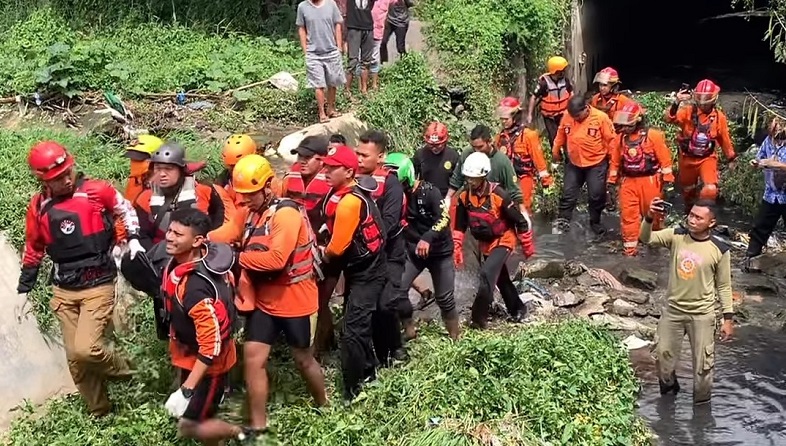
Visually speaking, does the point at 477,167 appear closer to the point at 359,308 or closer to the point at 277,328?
the point at 359,308

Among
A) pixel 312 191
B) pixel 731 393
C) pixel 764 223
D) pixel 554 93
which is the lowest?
pixel 731 393

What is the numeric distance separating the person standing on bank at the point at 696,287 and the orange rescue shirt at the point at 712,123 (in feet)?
12.7

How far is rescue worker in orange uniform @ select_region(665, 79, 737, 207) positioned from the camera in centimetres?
1038

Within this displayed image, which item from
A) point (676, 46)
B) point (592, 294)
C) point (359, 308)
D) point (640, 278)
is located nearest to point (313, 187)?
point (359, 308)

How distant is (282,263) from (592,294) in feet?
15.8

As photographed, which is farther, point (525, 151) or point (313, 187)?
point (525, 151)

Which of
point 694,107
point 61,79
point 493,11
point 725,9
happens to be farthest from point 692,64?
point 61,79

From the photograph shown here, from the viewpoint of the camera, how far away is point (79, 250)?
19.7 feet

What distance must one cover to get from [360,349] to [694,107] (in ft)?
19.4

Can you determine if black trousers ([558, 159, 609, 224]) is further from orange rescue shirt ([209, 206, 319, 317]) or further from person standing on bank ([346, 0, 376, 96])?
orange rescue shirt ([209, 206, 319, 317])

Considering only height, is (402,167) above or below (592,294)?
above

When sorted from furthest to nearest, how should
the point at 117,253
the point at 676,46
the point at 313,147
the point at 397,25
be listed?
the point at 676,46, the point at 397,25, the point at 313,147, the point at 117,253

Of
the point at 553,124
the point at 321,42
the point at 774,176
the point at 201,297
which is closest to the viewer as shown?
the point at 201,297

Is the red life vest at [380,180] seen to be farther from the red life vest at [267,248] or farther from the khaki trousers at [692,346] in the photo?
the khaki trousers at [692,346]
